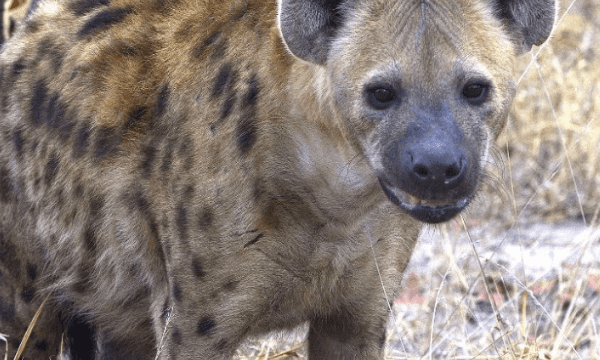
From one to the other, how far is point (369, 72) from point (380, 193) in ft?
1.25

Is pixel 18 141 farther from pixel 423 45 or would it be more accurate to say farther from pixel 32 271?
pixel 423 45

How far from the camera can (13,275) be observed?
3.22 m

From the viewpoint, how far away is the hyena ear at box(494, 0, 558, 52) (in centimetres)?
260

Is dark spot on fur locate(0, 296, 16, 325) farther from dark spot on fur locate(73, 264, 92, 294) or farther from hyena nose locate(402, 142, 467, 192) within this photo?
hyena nose locate(402, 142, 467, 192)

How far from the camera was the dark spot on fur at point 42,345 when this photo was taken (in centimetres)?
327

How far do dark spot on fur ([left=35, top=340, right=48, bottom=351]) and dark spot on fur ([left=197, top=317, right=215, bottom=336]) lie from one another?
71 centimetres

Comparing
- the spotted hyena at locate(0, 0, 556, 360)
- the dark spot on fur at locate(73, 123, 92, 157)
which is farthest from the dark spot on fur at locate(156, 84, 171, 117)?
the dark spot on fur at locate(73, 123, 92, 157)

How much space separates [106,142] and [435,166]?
3.30 ft

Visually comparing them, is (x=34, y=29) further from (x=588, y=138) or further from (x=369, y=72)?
(x=588, y=138)

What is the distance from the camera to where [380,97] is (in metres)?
2.44

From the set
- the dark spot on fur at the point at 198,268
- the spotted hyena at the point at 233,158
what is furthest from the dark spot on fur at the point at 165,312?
the dark spot on fur at the point at 198,268

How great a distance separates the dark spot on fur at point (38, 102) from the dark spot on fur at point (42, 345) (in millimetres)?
629

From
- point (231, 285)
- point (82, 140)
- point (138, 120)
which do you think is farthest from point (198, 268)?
point (82, 140)

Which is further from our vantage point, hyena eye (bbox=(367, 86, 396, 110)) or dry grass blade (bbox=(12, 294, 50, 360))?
dry grass blade (bbox=(12, 294, 50, 360))
